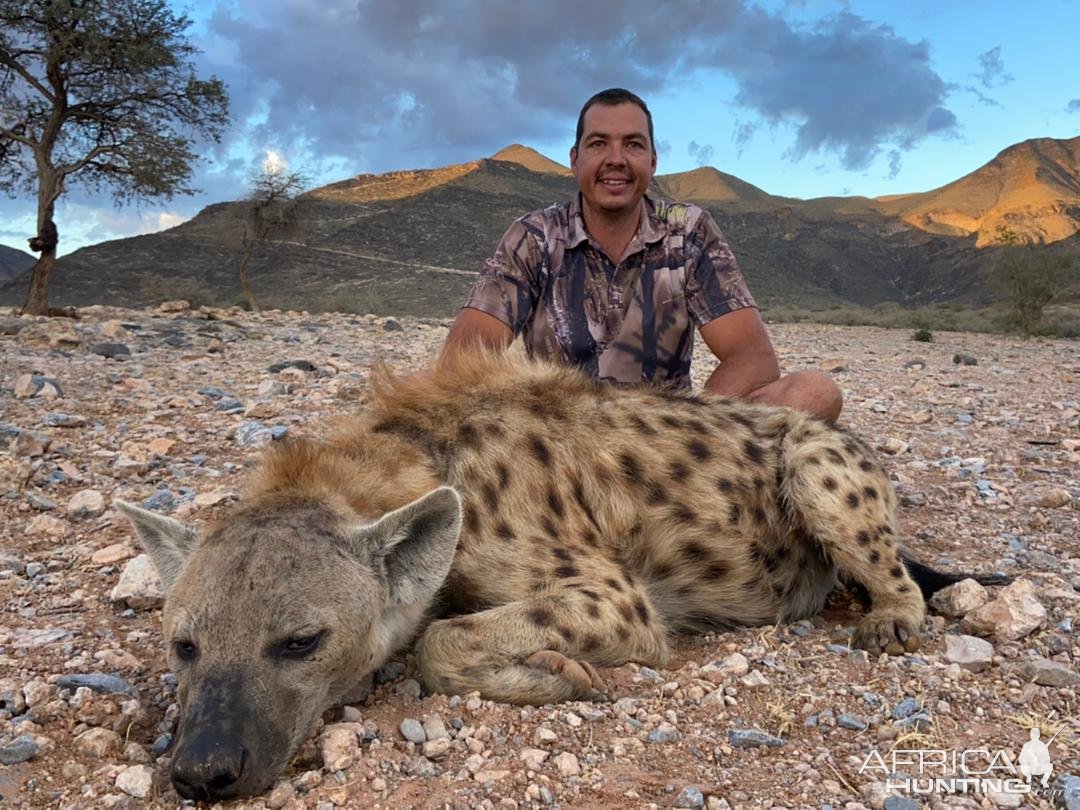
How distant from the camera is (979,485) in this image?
444cm

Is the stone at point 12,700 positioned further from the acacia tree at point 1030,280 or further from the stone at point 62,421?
the acacia tree at point 1030,280

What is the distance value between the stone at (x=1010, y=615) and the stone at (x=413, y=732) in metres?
1.78

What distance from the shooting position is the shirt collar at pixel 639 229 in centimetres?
458

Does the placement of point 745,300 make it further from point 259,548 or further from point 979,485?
point 259,548

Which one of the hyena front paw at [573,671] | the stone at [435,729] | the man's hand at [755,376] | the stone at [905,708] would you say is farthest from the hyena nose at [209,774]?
the man's hand at [755,376]

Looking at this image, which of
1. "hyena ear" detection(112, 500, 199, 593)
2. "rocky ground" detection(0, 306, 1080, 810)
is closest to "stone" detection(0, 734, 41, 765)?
"rocky ground" detection(0, 306, 1080, 810)

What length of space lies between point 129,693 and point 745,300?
3.25 m

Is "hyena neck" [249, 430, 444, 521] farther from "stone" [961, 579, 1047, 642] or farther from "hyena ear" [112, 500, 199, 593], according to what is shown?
"stone" [961, 579, 1047, 642]

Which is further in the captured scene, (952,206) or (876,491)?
(952,206)

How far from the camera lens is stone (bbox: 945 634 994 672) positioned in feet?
8.38

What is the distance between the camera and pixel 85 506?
148 inches

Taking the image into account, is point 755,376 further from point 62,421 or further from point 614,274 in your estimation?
point 62,421

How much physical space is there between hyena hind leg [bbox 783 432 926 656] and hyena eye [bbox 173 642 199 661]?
6.48 ft

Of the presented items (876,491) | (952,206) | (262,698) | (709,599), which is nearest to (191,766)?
(262,698)
